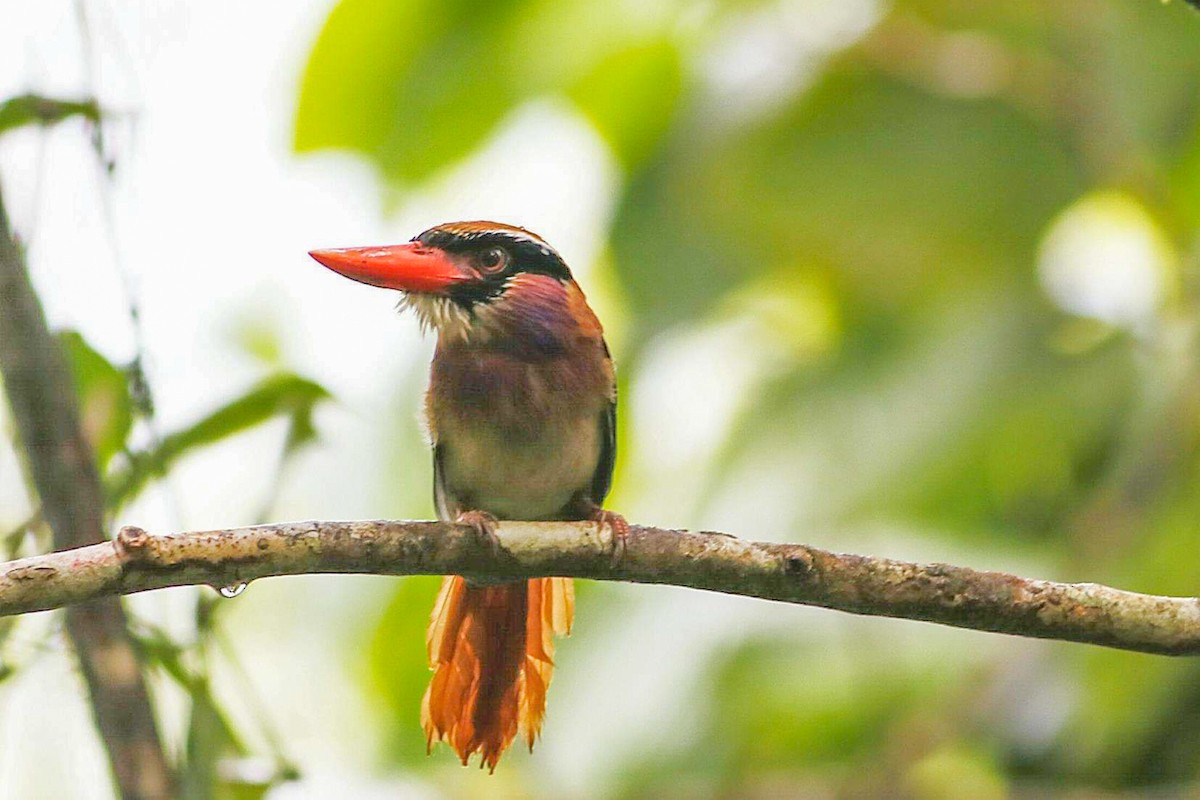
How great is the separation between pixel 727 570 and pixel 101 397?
1.10m

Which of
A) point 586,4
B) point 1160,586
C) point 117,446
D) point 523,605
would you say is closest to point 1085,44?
point 586,4

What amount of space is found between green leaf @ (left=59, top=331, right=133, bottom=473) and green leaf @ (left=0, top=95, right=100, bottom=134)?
35 centimetres

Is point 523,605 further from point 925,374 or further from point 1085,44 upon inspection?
point 1085,44

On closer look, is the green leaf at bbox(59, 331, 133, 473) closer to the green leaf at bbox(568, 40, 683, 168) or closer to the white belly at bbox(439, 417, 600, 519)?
the white belly at bbox(439, 417, 600, 519)

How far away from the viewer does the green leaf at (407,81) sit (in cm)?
457

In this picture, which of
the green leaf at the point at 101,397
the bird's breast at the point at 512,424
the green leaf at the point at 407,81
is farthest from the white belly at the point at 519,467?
the green leaf at the point at 407,81

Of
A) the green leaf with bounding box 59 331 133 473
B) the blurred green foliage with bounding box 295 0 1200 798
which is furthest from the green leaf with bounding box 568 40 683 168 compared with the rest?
the green leaf with bounding box 59 331 133 473

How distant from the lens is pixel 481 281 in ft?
9.79

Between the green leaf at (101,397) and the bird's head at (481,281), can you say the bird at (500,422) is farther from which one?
the green leaf at (101,397)

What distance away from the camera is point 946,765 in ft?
13.5

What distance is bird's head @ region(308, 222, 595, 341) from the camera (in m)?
2.92

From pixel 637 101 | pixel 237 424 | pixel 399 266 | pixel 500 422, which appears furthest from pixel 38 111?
pixel 637 101

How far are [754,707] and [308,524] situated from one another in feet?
8.31

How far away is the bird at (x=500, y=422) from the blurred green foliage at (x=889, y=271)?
3.96ft
